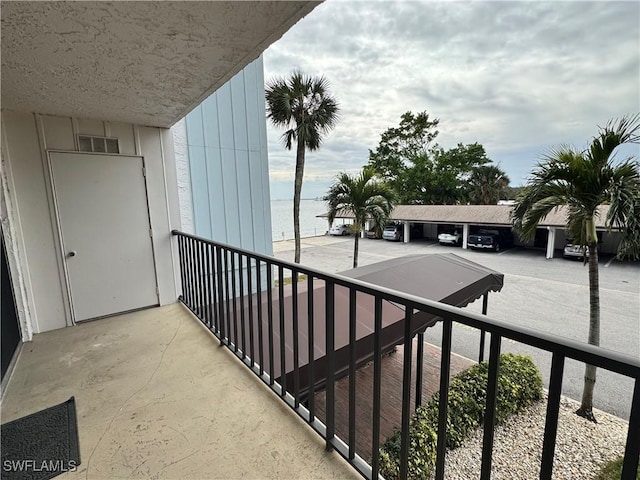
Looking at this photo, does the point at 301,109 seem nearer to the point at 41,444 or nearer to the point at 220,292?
the point at 220,292

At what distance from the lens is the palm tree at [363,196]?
953 cm

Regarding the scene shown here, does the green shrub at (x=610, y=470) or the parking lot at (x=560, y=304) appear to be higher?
the green shrub at (x=610, y=470)

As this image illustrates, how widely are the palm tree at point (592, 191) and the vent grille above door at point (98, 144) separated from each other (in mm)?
5981

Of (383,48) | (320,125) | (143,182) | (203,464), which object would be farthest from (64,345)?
(383,48)

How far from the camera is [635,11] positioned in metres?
7.91

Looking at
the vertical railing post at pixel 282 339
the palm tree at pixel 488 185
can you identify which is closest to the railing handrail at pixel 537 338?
the vertical railing post at pixel 282 339

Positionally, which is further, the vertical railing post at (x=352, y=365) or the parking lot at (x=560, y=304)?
the parking lot at (x=560, y=304)

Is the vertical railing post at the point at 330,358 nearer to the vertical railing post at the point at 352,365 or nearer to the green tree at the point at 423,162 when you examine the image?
the vertical railing post at the point at 352,365

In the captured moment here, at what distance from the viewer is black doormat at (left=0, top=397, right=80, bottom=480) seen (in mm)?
1396

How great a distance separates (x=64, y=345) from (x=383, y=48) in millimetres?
14017

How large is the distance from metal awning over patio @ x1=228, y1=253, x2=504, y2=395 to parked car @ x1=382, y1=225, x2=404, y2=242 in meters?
16.7

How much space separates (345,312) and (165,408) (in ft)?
5.85

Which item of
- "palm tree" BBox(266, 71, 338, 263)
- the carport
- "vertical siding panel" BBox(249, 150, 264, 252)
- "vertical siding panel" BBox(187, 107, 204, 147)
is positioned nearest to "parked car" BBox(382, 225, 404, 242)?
the carport

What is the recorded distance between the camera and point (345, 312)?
306 centimetres
